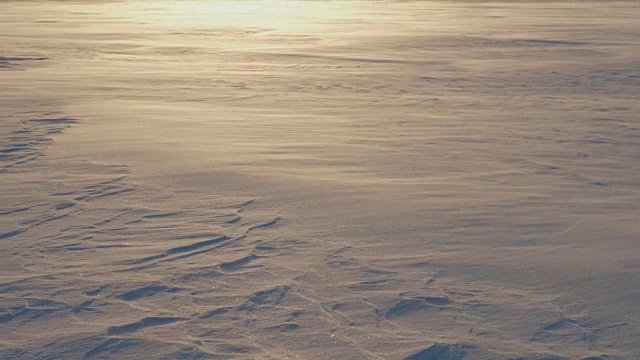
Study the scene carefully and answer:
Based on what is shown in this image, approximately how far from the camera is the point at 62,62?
9.84 metres

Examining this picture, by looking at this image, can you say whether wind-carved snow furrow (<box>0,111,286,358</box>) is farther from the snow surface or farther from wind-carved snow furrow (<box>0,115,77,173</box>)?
wind-carved snow furrow (<box>0,115,77,173</box>)

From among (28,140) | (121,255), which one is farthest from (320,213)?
(28,140)

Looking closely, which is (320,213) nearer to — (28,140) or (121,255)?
(121,255)

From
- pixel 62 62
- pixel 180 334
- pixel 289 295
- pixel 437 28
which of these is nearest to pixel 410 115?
pixel 289 295

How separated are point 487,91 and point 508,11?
12.8 meters

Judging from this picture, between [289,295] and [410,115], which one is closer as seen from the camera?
[289,295]

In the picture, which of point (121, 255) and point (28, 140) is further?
point (28, 140)

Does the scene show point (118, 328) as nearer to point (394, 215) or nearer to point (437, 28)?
point (394, 215)

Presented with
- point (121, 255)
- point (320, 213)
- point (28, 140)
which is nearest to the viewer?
point (121, 255)

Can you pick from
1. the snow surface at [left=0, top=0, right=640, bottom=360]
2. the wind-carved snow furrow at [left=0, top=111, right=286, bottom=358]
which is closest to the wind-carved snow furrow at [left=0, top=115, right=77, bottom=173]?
the snow surface at [left=0, top=0, right=640, bottom=360]

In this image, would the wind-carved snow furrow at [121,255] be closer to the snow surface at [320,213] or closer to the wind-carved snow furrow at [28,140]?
the snow surface at [320,213]

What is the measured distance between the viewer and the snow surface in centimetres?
278

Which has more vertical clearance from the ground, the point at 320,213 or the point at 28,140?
the point at 28,140

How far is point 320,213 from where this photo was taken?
3975mm
